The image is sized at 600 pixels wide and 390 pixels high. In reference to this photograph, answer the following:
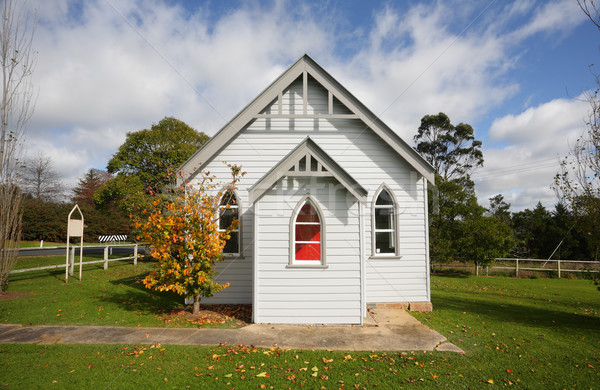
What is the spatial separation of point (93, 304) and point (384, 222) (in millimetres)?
10109

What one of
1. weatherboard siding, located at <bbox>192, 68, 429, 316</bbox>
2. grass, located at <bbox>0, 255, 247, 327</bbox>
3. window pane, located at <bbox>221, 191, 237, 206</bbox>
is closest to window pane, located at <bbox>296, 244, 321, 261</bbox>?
weatherboard siding, located at <bbox>192, 68, 429, 316</bbox>

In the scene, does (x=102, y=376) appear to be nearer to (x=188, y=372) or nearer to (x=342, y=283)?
(x=188, y=372)

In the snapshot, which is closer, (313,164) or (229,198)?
(313,164)

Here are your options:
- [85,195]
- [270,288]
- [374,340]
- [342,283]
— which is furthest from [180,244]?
[85,195]

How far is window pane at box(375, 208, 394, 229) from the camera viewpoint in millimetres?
10711

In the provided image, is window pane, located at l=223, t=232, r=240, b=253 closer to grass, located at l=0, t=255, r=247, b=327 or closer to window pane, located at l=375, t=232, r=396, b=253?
grass, located at l=0, t=255, r=247, b=327

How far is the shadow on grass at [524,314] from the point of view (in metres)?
8.84

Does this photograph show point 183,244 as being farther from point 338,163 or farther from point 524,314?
point 524,314

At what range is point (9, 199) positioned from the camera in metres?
11.0

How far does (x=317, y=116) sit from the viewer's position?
34.1ft

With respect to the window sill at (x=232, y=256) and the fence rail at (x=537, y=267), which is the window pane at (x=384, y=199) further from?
the fence rail at (x=537, y=267)

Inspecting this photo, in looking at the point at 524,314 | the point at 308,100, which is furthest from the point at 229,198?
the point at 524,314

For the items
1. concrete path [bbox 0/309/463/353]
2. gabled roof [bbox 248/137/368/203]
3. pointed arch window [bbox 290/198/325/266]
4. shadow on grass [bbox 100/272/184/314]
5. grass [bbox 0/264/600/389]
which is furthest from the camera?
shadow on grass [bbox 100/272/184/314]

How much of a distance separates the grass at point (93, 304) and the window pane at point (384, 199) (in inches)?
242
